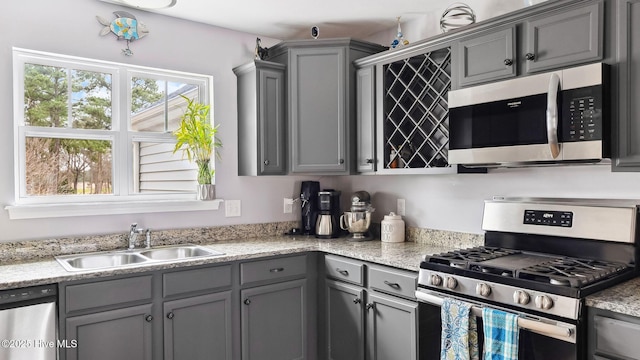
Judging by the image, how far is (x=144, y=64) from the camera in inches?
116

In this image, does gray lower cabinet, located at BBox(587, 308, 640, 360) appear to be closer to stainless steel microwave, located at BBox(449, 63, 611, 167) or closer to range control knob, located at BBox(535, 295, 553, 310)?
range control knob, located at BBox(535, 295, 553, 310)

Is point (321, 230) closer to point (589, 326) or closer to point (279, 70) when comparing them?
point (279, 70)

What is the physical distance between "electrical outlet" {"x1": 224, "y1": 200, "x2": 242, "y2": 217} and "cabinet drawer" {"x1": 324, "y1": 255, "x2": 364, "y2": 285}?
808 mm

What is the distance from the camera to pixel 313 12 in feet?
9.77

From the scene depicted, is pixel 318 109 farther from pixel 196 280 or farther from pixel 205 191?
pixel 196 280

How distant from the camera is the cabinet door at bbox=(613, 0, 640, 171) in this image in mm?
1842

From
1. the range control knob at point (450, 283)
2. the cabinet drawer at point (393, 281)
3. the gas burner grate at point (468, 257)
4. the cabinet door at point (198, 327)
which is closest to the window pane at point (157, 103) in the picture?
the cabinet door at point (198, 327)

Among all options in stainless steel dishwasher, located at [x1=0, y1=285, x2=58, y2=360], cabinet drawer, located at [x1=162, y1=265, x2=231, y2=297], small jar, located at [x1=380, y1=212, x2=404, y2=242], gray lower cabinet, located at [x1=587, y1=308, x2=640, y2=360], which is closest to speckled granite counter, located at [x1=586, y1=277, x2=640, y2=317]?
gray lower cabinet, located at [x1=587, y1=308, x2=640, y2=360]

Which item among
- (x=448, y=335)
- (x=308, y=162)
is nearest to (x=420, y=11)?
(x=308, y=162)

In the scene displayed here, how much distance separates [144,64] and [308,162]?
123 centimetres

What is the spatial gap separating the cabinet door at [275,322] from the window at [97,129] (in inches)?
36.8

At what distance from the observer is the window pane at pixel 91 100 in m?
2.79

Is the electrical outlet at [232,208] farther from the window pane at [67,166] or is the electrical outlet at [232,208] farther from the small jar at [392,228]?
the small jar at [392,228]

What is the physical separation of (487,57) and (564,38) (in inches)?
14.6
